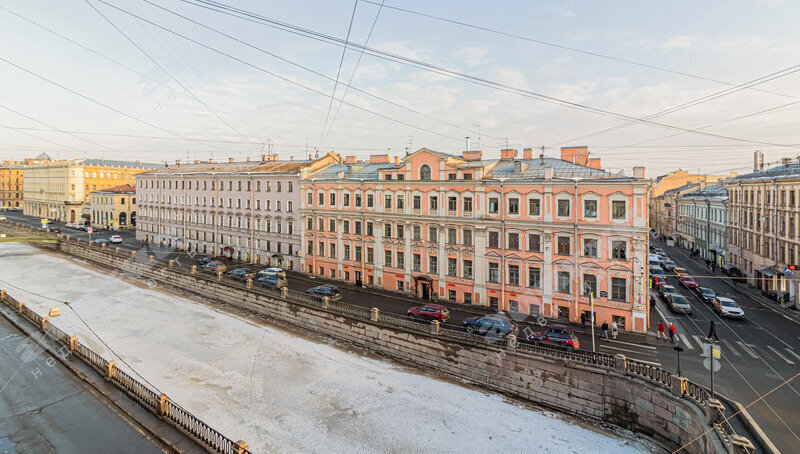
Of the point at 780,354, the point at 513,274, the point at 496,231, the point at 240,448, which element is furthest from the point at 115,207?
the point at 780,354

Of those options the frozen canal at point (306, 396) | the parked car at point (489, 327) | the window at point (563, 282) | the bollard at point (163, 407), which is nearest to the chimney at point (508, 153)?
the window at point (563, 282)

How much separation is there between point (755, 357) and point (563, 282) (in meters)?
11.3

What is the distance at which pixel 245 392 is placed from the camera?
21.3 metres

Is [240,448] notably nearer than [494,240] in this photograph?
Yes

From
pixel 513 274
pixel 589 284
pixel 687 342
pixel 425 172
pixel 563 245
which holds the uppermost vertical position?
pixel 425 172

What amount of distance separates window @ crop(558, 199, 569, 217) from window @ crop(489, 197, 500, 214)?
472cm

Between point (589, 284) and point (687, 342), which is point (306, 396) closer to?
point (589, 284)

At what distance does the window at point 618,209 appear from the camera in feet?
92.2

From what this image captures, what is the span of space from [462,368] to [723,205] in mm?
47626

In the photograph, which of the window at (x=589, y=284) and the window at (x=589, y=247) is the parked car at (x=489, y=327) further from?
the window at (x=589, y=247)

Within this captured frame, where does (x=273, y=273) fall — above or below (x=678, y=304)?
above

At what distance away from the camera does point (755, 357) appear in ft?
76.0

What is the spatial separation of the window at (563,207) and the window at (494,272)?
644 centimetres

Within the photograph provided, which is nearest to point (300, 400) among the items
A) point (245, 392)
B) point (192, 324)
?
point (245, 392)
